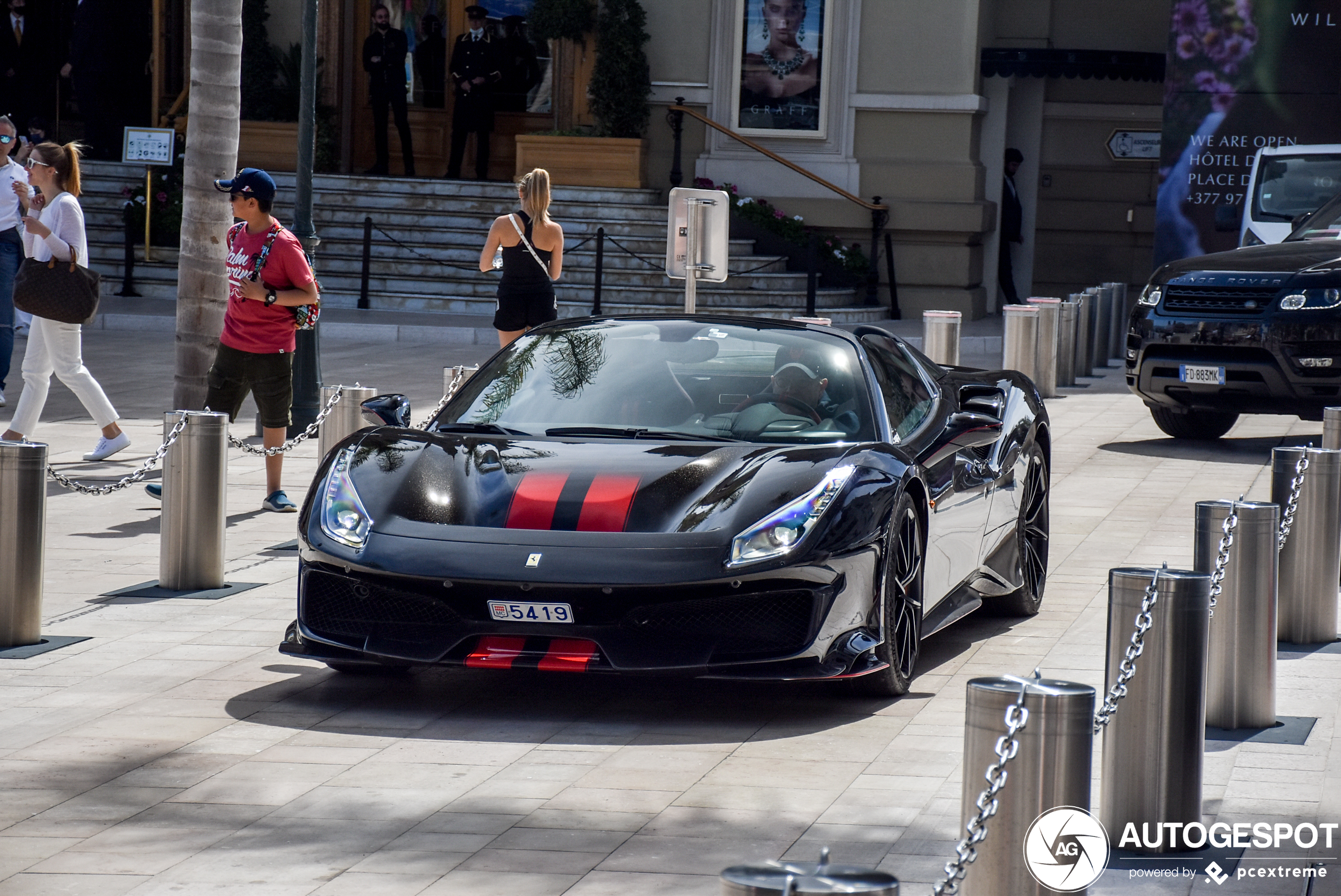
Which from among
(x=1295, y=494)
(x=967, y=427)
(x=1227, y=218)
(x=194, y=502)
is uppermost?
(x=1227, y=218)

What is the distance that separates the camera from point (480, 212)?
24.7 meters

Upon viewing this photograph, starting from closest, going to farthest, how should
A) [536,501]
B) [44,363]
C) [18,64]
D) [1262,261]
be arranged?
[536,501] < [44,363] < [1262,261] < [18,64]

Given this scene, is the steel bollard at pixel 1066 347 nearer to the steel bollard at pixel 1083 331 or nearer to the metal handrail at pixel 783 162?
the steel bollard at pixel 1083 331

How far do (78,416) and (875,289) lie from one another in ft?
41.4

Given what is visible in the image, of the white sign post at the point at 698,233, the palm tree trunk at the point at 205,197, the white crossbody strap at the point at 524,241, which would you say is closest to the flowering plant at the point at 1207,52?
the white sign post at the point at 698,233

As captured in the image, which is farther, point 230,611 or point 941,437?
point 230,611

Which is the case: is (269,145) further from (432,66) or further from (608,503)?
(608,503)

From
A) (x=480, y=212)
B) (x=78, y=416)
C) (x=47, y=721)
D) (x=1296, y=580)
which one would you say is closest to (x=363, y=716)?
(x=47, y=721)

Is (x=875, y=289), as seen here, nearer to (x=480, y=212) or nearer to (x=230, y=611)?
(x=480, y=212)

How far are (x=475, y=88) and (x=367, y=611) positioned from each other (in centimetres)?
1992

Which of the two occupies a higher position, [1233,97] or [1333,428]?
[1233,97]

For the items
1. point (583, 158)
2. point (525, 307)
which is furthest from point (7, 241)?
point (583, 158)

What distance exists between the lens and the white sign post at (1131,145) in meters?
29.1

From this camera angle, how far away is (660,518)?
607cm
